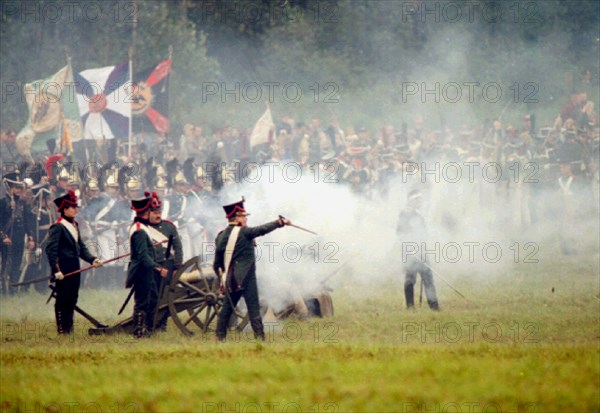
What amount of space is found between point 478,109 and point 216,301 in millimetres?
24540

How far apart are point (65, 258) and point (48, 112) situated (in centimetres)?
1344

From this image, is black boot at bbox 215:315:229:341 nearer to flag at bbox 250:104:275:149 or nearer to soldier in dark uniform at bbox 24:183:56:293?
soldier in dark uniform at bbox 24:183:56:293

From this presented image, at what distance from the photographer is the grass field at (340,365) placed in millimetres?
11023

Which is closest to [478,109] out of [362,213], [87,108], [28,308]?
[87,108]

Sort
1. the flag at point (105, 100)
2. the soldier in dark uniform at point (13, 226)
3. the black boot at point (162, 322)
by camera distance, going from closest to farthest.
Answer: the black boot at point (162, 322) → the soldier in dark uniform at point (13, 226) → the flag at point (105, 100)

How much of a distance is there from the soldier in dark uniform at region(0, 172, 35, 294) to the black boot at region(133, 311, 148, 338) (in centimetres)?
658

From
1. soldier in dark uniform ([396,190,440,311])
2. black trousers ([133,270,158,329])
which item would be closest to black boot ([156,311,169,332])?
black trousers ([133,270,158,329])

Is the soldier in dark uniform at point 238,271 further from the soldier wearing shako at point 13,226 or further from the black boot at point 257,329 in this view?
the soldier wearing shako at point 13,226

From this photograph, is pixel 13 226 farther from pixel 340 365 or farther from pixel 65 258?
pixel 340 365

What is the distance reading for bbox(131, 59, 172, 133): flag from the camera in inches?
1154

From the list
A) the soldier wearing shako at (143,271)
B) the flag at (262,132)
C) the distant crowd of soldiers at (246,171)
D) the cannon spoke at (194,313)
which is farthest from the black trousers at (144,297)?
the flag at (262,132)

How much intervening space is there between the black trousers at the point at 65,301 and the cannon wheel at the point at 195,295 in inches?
46.2

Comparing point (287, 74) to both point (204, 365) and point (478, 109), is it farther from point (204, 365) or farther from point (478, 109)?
point (204, 365)

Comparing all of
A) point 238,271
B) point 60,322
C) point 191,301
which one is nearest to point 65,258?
point 60,322
